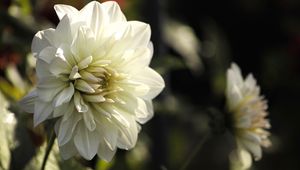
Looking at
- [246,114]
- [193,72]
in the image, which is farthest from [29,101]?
[193,72]

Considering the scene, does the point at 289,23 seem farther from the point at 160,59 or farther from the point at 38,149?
the point at 38,149

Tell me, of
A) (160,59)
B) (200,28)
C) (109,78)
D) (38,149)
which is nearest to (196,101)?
(200,28)

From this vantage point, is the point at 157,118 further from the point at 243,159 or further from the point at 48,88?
the point at 48,88

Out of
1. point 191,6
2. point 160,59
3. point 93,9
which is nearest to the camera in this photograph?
point 93,9

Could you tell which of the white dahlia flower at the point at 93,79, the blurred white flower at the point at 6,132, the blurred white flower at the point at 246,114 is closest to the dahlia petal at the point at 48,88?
the white dahlia flower at the point at 93,79

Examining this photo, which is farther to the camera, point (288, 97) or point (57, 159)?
point (288, 97)

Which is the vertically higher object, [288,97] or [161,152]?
[161,152]
